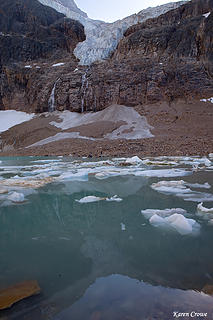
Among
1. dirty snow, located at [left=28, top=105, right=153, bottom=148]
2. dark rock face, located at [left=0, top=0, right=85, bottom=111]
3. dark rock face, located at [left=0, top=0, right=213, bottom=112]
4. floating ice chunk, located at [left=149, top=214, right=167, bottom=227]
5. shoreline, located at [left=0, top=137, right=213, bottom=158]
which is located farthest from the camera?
dark rock face, located at [left=0, top=0, right=85, bottom=111]

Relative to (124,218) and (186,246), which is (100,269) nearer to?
(186,246)

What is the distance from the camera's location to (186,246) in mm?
2246

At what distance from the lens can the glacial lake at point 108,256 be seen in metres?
1.40

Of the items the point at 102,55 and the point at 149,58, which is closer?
the point at 149,58

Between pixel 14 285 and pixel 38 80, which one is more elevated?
pixel 38 80

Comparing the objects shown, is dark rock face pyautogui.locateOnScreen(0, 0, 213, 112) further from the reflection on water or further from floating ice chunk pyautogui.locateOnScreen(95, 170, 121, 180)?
the reflection on water

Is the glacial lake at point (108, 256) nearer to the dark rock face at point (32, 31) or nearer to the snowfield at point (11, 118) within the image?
the snowfield at point (11, 118)

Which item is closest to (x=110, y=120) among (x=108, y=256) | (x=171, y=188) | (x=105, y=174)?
(x=105, y=174)

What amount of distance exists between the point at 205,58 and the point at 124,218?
113ft

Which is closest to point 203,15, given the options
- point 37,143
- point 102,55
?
point 102,55

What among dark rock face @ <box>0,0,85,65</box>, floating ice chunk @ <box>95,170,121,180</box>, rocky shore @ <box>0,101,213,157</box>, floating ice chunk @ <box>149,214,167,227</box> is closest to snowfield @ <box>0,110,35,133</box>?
rocky shore @ <box>0,101,213,157</box>

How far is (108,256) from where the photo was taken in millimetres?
2102

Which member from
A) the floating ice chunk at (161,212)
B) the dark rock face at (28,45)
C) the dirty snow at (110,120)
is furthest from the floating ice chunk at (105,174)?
the dark rock face at (28,45)

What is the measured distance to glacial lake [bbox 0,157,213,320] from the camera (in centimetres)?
140
